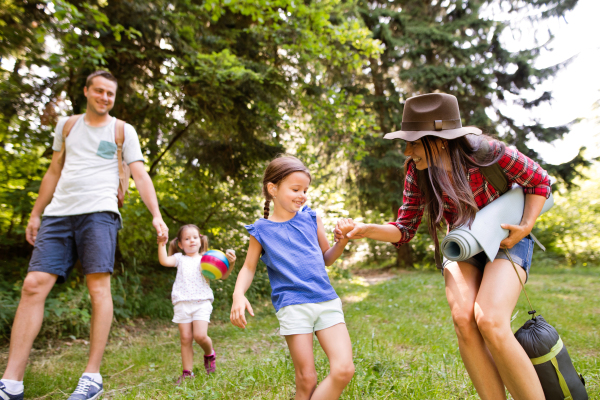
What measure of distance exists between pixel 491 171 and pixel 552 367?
1050 millimetres

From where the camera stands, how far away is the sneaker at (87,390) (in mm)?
2760

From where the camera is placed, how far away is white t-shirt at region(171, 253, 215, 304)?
3.66 metres

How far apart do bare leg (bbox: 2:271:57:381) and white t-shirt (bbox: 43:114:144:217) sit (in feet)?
1.56

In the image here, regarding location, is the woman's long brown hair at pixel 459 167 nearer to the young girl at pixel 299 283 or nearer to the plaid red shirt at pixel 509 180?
the plaid red shirt at pixel 509 180

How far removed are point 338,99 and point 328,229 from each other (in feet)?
9.18

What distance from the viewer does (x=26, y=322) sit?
282 cm

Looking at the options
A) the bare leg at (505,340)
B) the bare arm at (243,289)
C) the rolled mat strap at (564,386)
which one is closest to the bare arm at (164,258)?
the bare arm at (243,289)

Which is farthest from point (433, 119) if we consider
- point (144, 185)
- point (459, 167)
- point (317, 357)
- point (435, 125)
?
point (144, 185)

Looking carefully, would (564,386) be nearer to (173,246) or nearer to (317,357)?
(317,357)

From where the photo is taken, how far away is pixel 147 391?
10.1 ft

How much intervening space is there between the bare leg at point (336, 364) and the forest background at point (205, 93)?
3749 millimetres

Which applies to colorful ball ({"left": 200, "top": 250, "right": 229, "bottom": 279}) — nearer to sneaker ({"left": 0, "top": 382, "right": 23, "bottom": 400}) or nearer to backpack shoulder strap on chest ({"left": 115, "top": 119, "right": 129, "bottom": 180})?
backpack shoulder strap on chest ({"left": 115, "top": 119, "right": 129, "bottom": 180})

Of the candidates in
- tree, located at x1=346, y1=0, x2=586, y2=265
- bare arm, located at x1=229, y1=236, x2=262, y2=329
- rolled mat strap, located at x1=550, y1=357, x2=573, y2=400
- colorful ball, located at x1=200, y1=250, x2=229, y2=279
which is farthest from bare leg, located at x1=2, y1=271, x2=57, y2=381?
tree, located at x1=346, y1=0, x2=586, y2=265

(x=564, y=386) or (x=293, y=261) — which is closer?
(x=564, y=386)
